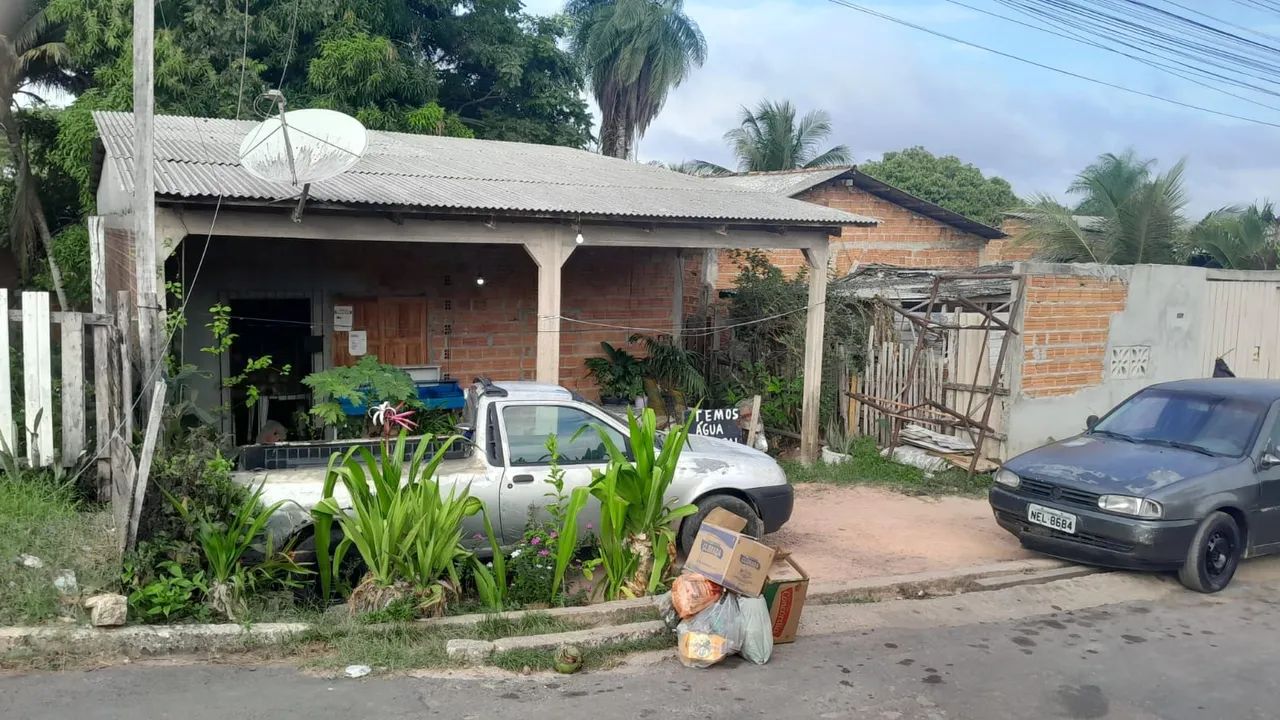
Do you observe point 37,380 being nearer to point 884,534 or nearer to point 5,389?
Result: point 5,389

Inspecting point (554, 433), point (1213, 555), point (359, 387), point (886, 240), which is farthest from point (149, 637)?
point (886, 240)

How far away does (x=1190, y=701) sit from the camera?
536 centimetres

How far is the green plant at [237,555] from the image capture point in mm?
5680

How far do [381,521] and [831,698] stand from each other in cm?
276

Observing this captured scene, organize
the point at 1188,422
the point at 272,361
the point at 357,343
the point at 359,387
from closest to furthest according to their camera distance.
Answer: the point at 1188,422 < the point at 359,387 < the point at 272,361 < the point at 357,343

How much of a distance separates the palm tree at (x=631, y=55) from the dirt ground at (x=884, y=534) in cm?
2117

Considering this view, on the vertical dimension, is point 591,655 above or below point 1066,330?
below

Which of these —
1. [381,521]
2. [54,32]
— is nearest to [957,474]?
[381,521]

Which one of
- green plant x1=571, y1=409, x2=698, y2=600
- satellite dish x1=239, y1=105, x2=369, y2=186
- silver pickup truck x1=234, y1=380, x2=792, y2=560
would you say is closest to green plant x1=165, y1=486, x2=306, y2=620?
silver pickup truck x1=234, y1=380, x2=792, y2=560

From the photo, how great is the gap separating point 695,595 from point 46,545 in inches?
151

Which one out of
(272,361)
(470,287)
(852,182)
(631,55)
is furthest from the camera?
(631,55)

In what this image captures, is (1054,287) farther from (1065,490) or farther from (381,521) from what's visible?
(381,521)

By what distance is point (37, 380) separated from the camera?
261 inches

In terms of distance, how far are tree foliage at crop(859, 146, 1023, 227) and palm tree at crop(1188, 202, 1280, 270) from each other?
653 inches
